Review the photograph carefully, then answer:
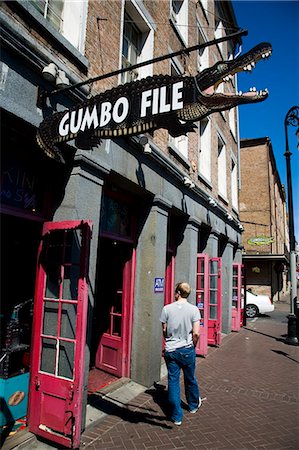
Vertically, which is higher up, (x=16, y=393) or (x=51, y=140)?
(x=51, y=140)

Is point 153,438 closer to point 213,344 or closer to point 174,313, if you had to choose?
point 174,313

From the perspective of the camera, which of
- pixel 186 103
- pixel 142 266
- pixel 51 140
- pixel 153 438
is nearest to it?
pixel 186 103

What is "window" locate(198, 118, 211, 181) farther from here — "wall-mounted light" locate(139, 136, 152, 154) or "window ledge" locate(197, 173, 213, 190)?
"wall-mounted light" locate(139, 136, 152, 154)

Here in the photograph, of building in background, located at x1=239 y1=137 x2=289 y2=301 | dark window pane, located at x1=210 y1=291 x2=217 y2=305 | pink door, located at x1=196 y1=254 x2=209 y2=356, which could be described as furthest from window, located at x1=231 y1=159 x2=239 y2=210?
building in background, located at x1=239 y1=137 x2=289 y2=301

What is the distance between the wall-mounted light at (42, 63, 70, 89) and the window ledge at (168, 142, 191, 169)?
368 cm

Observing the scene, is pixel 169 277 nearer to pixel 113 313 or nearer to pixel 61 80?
pixel 113 313

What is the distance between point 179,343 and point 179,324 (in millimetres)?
265

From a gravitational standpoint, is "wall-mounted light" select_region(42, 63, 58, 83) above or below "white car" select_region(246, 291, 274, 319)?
above

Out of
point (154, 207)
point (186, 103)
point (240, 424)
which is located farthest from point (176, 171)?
point (240, 424)

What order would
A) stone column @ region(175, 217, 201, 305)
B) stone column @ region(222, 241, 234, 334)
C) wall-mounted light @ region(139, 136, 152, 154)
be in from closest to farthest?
wall-mounted light @ region(139, 136, 152, 154) → stone column @ region(175, 217, 201, 305) → stone column @ region(222, 241, 234, 334)

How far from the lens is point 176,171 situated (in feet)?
24.4

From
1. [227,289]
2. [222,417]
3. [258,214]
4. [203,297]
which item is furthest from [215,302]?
[258,214]

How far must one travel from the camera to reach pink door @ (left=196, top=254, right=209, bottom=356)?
814 centimetres

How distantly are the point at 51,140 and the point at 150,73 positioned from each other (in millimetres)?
4060
